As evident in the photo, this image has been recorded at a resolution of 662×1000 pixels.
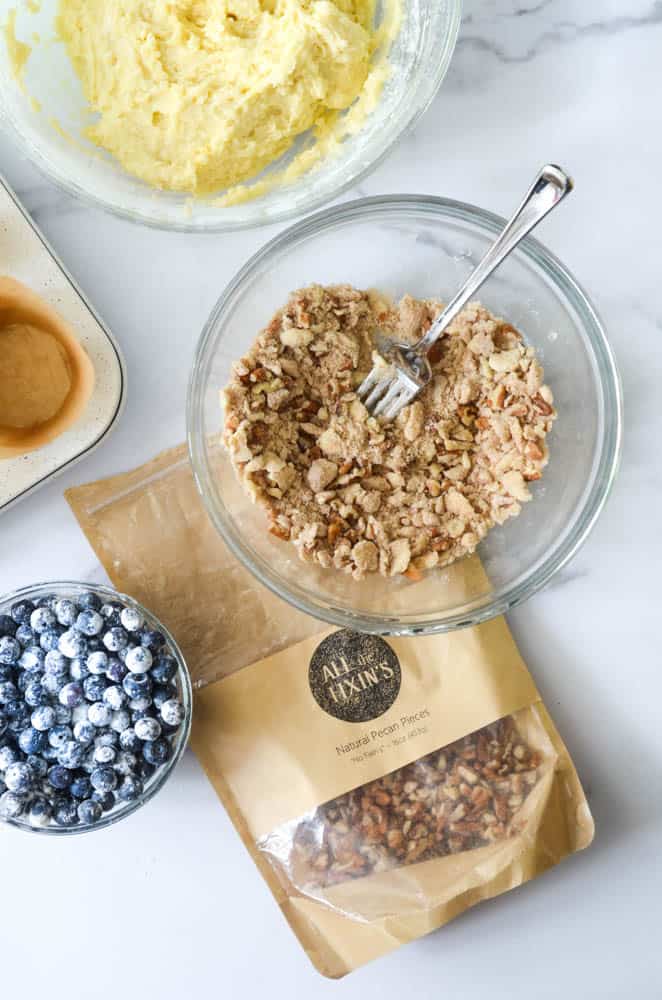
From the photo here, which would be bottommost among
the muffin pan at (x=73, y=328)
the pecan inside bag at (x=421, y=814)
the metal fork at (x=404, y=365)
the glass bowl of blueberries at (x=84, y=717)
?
the pecan inside bag at (x=421, y=814)

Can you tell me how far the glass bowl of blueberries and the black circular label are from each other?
22 centimetres

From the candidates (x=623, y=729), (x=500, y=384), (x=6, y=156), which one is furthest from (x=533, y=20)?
(x=623, y=729)

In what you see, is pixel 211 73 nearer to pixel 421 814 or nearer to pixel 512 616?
pixel 512 616

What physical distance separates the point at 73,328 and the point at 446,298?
600 mm

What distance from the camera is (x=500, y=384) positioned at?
50.1 inches

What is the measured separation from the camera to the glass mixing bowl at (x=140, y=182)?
4.16 feet

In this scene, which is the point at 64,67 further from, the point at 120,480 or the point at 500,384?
the point at 500,384

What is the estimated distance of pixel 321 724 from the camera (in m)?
1.38

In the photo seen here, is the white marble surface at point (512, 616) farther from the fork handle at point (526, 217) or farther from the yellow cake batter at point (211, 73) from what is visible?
the fork handle at point (526, 217)

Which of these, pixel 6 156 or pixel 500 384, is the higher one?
pixel 6 156

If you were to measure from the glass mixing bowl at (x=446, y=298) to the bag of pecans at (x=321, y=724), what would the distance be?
0.33 ft

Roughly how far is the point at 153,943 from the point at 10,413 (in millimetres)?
927

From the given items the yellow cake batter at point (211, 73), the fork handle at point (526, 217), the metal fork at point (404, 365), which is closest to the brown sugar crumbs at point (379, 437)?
the metal fork at point (404, 365)

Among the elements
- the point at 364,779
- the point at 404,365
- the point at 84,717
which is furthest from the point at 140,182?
the point at 364,779
